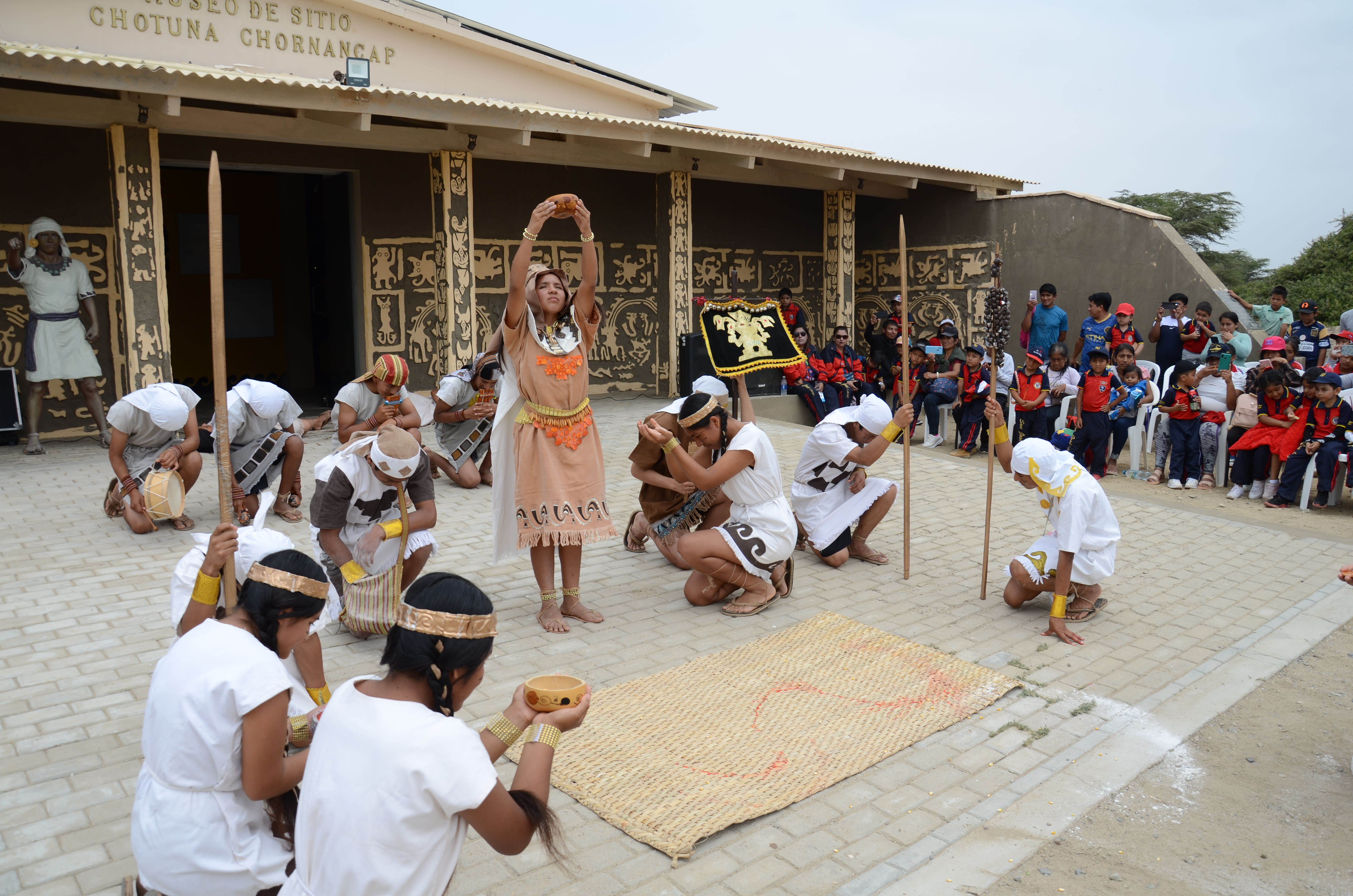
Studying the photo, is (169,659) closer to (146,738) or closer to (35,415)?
(146,738)

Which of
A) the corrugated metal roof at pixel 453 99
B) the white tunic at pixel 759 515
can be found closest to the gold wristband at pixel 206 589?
the white tunic at pixel 759 515

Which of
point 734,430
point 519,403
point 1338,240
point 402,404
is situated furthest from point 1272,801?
point 1338,240

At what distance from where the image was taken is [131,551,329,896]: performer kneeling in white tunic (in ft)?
7.55

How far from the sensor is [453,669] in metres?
2.15

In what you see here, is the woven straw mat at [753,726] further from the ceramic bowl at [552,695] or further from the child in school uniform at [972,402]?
the child in school uniform at [972,402]

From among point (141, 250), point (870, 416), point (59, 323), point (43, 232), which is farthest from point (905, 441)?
point (43, 232)

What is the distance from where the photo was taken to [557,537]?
16.5 feet

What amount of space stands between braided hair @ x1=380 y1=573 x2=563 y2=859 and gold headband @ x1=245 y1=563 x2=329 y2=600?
0.54 meters

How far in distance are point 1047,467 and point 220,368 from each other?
160 inches

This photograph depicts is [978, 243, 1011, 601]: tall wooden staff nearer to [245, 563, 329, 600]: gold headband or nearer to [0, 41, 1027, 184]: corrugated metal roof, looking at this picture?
[245, 563, 329, 600]: gold headband

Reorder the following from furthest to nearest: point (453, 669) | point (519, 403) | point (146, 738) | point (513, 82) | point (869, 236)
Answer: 1. point (869, 236)
2. point (513, 82)
3. point (519, 403)
4. point (146, 738)
5. point (453, 669)

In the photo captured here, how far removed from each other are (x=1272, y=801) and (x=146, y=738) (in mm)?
3763

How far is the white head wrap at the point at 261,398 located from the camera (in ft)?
21.3

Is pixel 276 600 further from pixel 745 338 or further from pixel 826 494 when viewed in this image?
pixel 745 338
